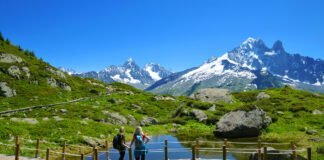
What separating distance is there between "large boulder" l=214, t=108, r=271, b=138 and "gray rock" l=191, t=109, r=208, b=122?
12474 mm

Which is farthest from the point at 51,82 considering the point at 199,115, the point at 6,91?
the point at 199,115

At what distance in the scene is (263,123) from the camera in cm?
6481

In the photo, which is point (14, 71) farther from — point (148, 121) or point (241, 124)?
point (241, 124)

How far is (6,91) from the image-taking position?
272 feet

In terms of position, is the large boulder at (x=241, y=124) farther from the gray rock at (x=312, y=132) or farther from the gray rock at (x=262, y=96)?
the gray rock at (x=262, y=96)

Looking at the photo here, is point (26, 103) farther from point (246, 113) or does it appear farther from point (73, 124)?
point (246, 113)

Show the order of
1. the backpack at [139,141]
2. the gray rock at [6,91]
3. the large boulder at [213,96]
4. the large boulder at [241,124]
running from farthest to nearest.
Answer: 1. the large boulder at [213,96]
2. the gray rock at [6,91]
3. the large boulder at [241,124]
4. the backpack at [139,141]

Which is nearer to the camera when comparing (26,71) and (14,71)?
(14,71)

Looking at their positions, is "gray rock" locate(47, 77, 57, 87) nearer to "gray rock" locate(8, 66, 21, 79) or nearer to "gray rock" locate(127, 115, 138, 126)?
"gray rock" locate(8, 66, 21, 79)

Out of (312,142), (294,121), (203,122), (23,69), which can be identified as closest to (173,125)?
(203,122)

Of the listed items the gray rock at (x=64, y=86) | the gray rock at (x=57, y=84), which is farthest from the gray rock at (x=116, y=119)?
the gray rock at (x=64, y=86)

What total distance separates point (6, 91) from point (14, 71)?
38.8ft

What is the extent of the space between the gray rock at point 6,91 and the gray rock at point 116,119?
2157 centimetres

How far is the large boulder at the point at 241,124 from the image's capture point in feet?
201
